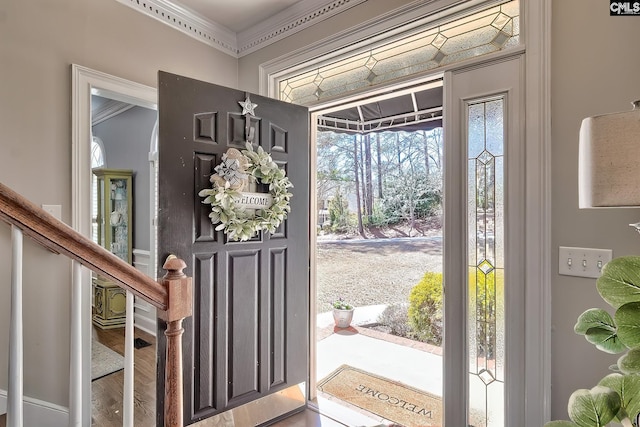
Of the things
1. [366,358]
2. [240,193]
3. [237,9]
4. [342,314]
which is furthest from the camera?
[342,314]

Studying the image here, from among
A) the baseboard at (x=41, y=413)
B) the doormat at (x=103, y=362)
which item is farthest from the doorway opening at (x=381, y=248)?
the doormat at (x=103, y=362)

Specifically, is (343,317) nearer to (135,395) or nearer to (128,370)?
(135,395)

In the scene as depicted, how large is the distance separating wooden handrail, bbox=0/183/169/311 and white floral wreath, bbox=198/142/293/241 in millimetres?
829

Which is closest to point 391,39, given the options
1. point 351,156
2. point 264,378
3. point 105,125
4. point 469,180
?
point 469,180

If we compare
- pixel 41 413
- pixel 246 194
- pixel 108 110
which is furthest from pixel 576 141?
pixel 108 110

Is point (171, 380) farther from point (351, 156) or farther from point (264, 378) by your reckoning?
point (351, 156)

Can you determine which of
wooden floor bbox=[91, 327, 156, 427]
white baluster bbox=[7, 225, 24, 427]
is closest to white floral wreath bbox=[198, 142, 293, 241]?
white baluster bbox=[7, 225, 24, 427]

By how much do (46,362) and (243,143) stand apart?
1592mm

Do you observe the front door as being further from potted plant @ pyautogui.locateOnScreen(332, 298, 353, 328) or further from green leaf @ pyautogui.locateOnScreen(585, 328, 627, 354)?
green leaf @ pyautogui.locateOnScreen(585, 328, 627, 354)

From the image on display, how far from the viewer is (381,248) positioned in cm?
344

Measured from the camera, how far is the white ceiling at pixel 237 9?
2.19 m

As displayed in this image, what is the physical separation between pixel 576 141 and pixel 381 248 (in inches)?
87.7

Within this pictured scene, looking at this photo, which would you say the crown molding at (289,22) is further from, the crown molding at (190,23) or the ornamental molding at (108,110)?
the ornamental molding at (108,110)

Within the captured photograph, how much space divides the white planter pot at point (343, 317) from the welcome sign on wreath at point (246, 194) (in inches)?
71.2
